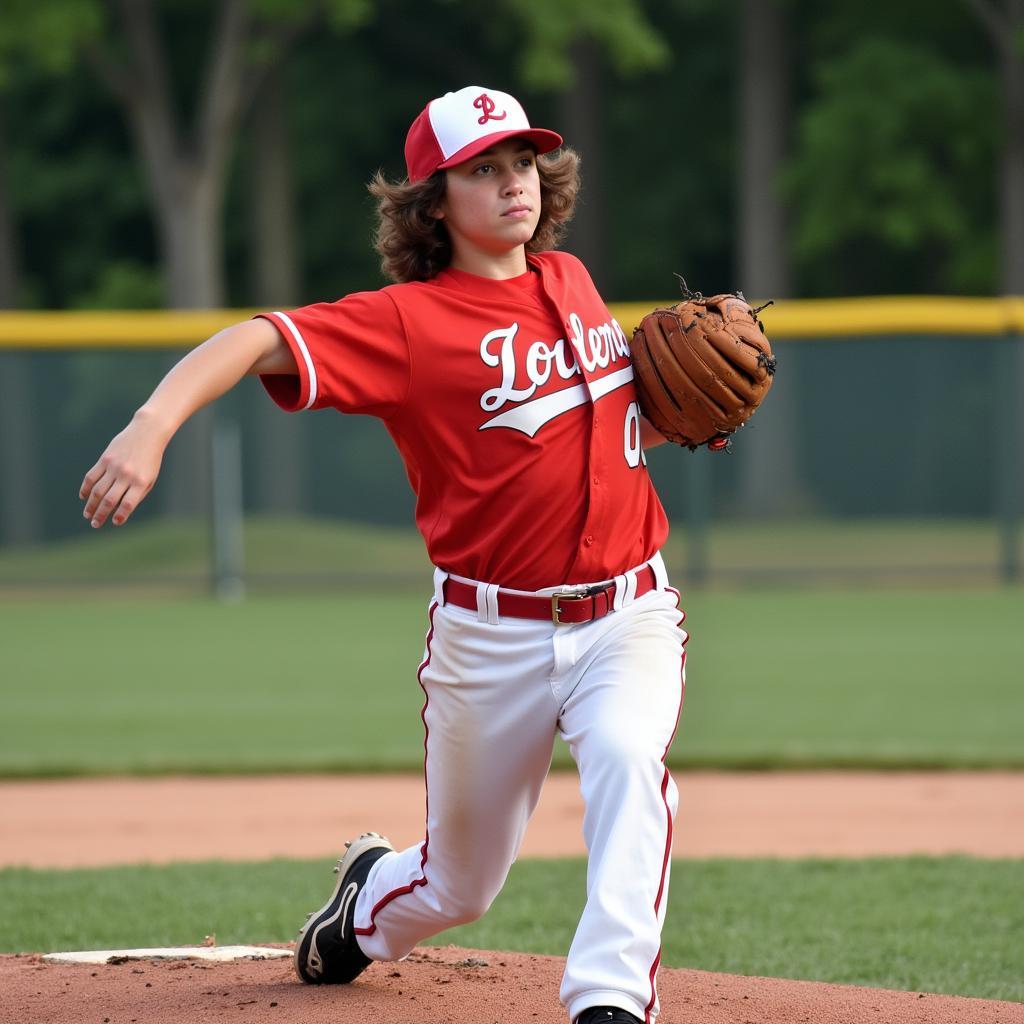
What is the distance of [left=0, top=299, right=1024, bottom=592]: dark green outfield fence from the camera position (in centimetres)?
1469

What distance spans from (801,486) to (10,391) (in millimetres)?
7206

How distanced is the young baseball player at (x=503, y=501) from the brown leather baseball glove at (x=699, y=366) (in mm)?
55

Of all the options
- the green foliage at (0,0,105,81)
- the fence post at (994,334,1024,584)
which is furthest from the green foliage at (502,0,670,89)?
the fence post at (994,334,1024,584)

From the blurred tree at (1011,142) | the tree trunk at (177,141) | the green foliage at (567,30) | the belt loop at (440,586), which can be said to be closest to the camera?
the belt loop at (440,586)

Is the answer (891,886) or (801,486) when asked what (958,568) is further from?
(891,886)

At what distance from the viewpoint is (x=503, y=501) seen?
312cm

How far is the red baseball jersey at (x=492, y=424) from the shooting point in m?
3.10

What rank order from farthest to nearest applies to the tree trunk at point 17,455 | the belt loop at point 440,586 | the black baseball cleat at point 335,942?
the tree trunk at point 17,455 < the black baseball cleat at point 335,942 < the belt loop at point 440,586

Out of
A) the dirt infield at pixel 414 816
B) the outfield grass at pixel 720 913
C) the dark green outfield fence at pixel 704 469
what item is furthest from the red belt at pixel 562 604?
the dark green outfield fence at pixel 704 469

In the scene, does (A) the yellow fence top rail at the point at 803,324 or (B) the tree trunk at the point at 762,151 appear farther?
(B) the tree trunk at the point at 762,151

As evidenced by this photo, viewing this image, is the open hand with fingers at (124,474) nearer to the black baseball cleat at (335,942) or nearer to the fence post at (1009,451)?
the black baseball cleat at (335,942)

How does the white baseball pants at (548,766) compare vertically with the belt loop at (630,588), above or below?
below

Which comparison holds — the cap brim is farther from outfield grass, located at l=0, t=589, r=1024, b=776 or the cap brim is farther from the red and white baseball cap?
outfield grass, located at l=0, t=589, r=1024, b=776

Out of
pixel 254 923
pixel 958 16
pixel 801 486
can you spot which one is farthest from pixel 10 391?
pixel 958 16
